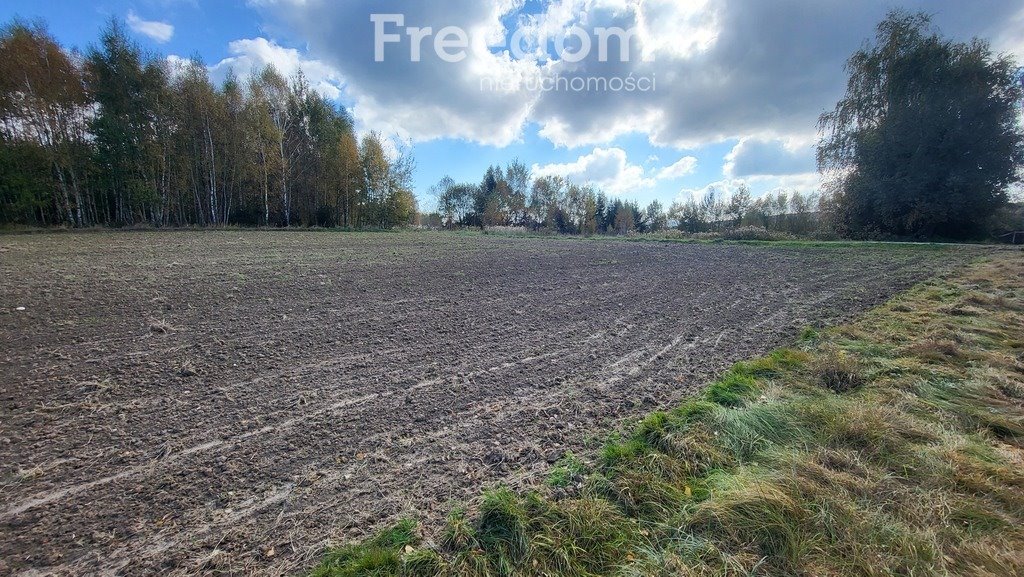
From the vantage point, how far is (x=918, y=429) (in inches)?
107

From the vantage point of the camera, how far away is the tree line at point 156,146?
2048cm

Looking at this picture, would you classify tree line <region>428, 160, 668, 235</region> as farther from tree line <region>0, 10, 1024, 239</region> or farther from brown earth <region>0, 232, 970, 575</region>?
brown earth <region>0, 232, 970, 575</region>

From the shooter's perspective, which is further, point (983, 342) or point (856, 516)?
point (983, 342)

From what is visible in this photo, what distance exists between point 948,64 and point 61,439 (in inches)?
1723

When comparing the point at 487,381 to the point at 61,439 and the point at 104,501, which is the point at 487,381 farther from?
the point at 61,439

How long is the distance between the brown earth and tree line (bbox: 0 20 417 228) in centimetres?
2207

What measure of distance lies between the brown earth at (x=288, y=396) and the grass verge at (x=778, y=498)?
12.4 inches

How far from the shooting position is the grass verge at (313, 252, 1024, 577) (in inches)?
71.3

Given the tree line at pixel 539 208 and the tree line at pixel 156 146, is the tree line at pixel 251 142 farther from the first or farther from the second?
the tree line at pixel 539 208

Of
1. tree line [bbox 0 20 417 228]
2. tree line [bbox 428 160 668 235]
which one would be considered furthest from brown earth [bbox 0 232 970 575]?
tree line [bbox 428 160 668 235]

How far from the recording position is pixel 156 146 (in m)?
24.9

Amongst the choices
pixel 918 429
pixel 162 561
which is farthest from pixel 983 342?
pixel 162 561

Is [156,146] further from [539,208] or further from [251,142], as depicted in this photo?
[539,208]

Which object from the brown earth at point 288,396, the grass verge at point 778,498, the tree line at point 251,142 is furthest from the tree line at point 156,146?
the grass verge at point 778,498
